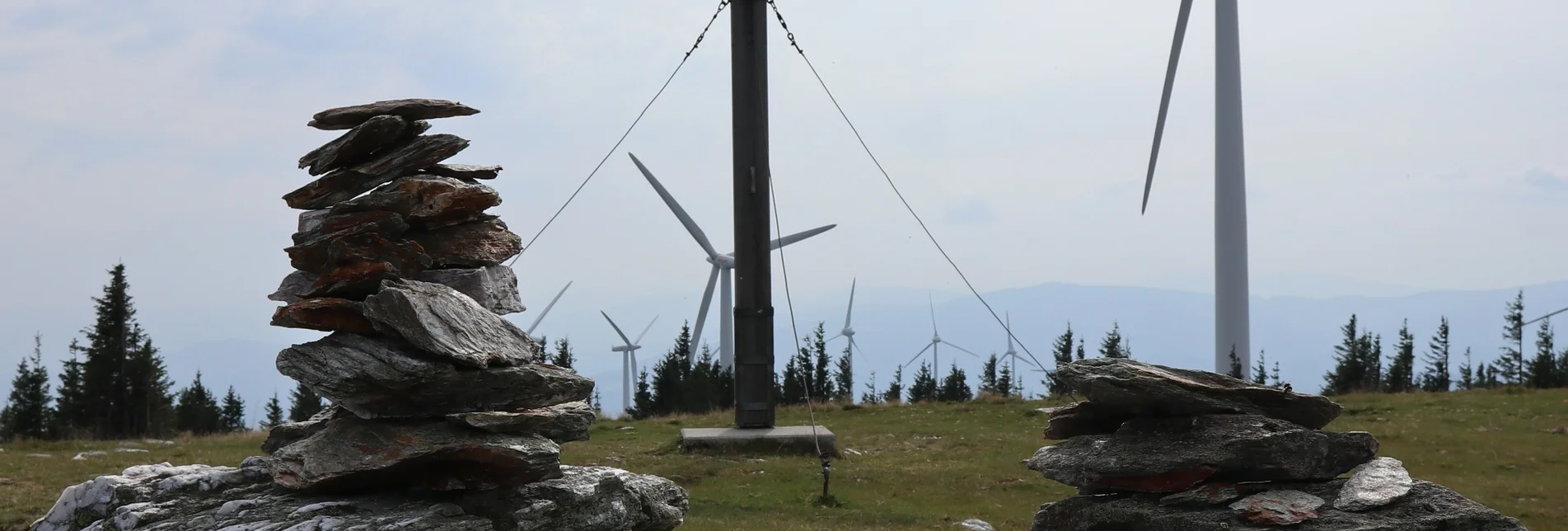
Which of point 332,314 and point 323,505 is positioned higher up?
point 332,314

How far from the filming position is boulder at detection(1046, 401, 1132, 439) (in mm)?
14648

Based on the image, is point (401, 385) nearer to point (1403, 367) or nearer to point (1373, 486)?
point (1373, 486)

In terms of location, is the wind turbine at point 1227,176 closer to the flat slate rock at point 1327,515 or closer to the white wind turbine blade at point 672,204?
the white wind turbine blade at point 672,204

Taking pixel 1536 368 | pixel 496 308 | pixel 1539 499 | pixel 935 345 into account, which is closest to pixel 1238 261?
pixel 1539 499

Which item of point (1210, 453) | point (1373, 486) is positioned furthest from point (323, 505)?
point (1373, 486)

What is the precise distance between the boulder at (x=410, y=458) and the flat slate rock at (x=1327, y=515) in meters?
6.35

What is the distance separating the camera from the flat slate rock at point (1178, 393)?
44.2 feet

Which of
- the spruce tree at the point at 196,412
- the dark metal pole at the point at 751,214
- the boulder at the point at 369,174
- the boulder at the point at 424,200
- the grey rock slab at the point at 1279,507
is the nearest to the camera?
the grey rock slab at the point at 1279,507

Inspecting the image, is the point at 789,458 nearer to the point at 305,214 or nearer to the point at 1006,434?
the point at 1006,434

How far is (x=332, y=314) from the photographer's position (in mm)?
12711

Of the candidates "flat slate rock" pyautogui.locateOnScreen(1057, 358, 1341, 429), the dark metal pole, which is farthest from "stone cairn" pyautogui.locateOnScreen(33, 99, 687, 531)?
the dark metal pole

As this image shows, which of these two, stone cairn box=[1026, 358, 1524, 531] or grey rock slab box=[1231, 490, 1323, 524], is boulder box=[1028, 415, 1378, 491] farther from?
grey rock slab box=[1231, 490, 1323, 524]

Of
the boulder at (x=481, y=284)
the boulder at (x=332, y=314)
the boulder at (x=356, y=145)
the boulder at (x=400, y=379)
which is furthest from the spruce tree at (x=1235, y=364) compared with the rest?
the boulder at (x=332, y=314)

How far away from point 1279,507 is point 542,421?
8002 millimetres
